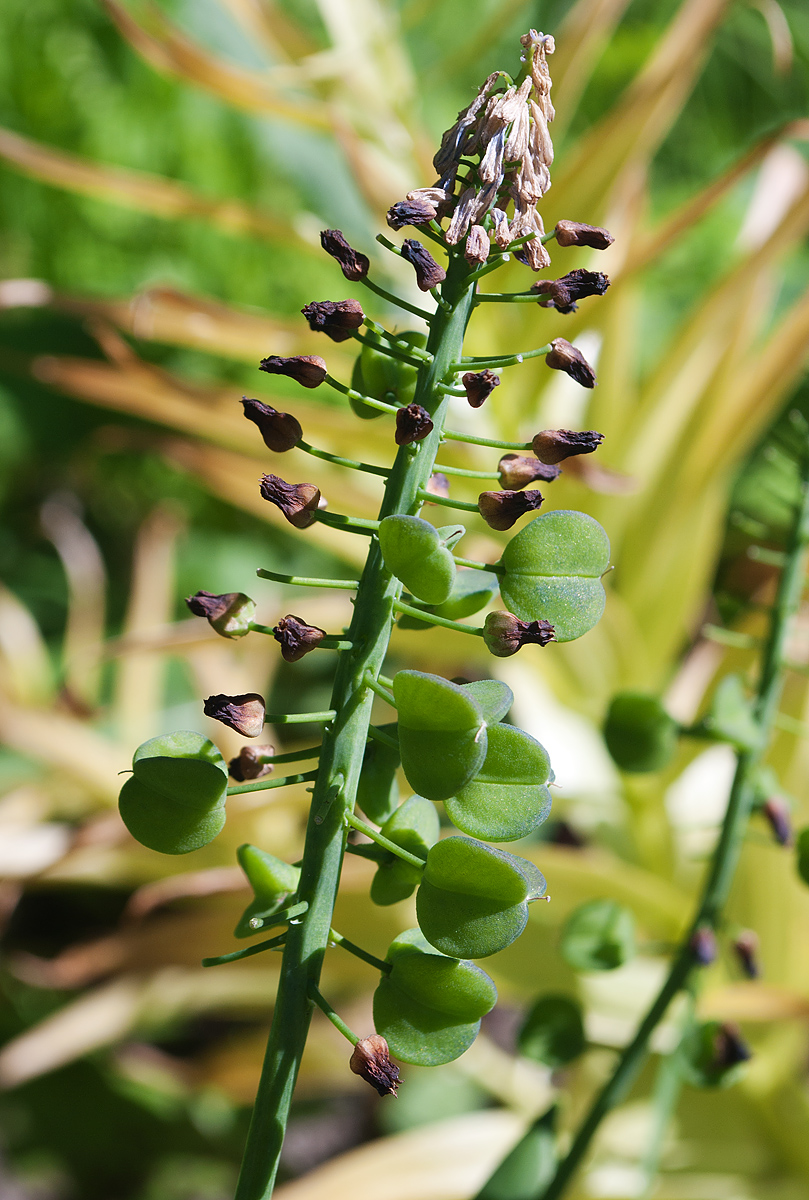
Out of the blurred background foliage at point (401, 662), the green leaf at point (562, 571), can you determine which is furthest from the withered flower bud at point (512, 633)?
the blurred background foliage at point (401, 662)

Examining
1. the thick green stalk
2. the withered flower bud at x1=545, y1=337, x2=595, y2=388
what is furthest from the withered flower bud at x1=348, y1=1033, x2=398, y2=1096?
the withered flower bud at x1=545, y1=337, x2=595, y2=388

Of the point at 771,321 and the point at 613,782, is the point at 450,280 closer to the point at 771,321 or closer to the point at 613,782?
the point at 613,782

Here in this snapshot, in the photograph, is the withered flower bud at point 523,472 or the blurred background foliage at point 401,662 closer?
the withered flower bud at point 523,472

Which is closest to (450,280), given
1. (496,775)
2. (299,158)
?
(496,775)

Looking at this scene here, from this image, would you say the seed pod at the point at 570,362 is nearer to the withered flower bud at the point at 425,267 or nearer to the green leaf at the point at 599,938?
the withered flower bud at the point at 425,267

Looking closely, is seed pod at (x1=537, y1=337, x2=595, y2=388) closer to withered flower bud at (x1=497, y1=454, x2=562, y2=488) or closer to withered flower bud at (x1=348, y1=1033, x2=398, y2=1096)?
withered flower bud at (x1=497, y1=454, x2=562, y2=488)
